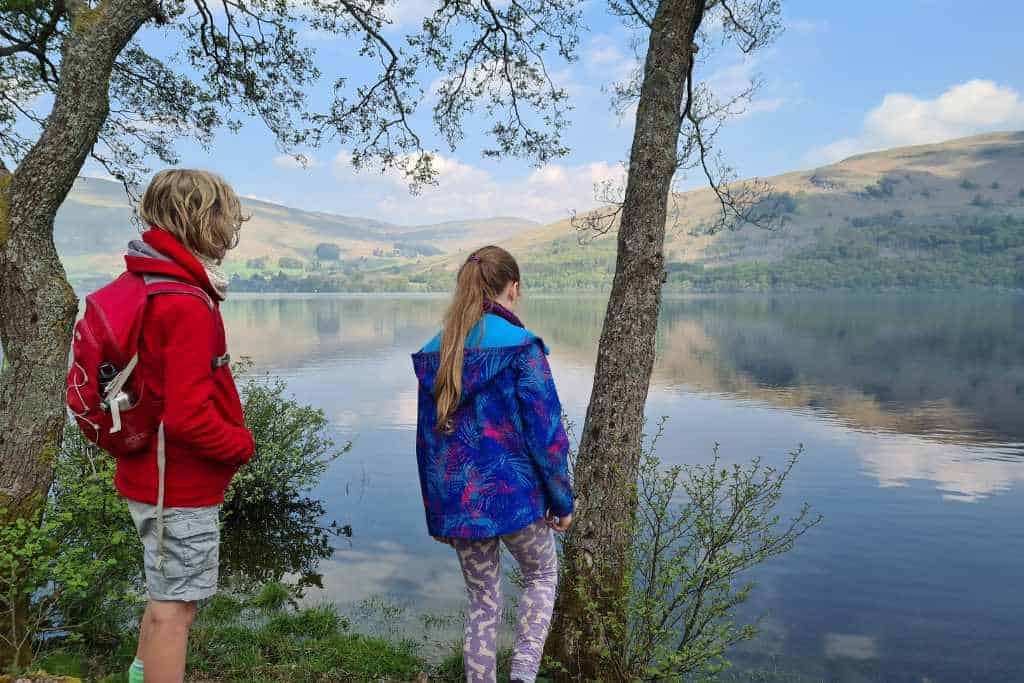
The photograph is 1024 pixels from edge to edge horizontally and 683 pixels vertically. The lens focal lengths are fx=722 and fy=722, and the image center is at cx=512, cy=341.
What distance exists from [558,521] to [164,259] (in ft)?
6.27

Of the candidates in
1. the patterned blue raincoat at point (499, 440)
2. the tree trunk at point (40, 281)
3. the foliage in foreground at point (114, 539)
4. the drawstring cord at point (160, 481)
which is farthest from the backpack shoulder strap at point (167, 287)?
the tree trunk at point (40, 281)

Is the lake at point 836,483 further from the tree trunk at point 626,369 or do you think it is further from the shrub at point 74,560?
the shrub at point 74,560

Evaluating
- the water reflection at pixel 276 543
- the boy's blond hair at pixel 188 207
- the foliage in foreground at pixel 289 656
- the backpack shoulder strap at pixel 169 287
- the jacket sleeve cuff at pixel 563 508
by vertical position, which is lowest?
the water reflection at pixel 276 543

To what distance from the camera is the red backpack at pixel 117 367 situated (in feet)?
7.68

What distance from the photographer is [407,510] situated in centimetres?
1494

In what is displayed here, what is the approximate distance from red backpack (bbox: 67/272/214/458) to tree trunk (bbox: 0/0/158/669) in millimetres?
2269

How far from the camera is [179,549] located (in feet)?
8.13

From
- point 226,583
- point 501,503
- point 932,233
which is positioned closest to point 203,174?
point 501,503

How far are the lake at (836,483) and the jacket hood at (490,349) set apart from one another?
4549 mm

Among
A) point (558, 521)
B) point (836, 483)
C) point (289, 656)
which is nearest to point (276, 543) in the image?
point (289, 656)

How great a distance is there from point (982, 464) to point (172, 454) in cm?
2364

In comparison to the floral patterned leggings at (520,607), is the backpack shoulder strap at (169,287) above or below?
above

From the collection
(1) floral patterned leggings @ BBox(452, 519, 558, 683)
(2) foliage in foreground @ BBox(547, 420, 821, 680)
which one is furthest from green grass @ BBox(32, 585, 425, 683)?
(1) floral patterned leggings @ BBox(452, 519, 558, 683)

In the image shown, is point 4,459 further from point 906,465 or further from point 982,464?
point 982,464
